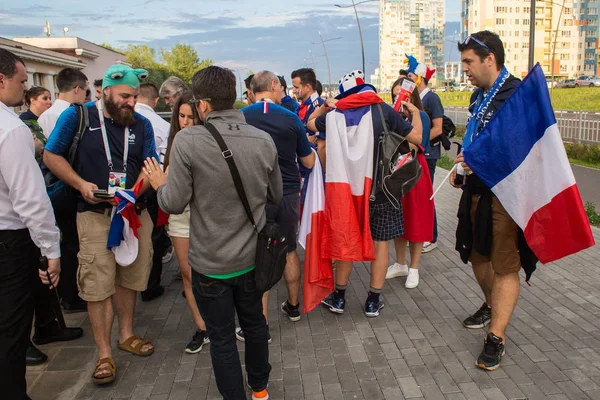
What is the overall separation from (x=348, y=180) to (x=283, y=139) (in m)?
0.73

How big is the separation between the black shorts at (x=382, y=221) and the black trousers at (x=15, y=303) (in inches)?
103

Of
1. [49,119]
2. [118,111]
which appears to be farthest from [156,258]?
[118,111]

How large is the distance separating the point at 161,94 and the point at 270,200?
8.75ft

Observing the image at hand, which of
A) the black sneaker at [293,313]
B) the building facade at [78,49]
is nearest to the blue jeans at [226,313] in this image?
the black sneaker at [293,313]

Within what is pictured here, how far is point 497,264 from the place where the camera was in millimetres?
3594

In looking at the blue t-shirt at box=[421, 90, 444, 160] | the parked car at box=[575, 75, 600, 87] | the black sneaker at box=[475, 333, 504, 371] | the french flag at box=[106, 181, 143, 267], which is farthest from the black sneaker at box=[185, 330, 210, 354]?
the parked car at box=[575, 75, 600, 87]

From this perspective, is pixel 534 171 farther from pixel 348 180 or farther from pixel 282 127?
pixel 282 127

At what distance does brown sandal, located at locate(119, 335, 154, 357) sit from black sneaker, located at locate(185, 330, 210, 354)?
29 centimetres

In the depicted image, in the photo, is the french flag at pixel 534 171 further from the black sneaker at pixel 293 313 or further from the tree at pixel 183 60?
the tree at pixel 183 60

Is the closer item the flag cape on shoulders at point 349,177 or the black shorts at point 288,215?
the black shorts at point 288,215

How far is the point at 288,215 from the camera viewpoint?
401 centimetres

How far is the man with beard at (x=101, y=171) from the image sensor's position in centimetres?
348

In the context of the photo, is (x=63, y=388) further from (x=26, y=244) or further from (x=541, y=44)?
(x=541, y=44)

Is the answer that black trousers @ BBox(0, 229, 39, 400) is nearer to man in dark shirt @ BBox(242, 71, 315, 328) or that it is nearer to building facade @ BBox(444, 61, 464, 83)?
man in dark shirt @ BBox(242, 71, 315, 328)
